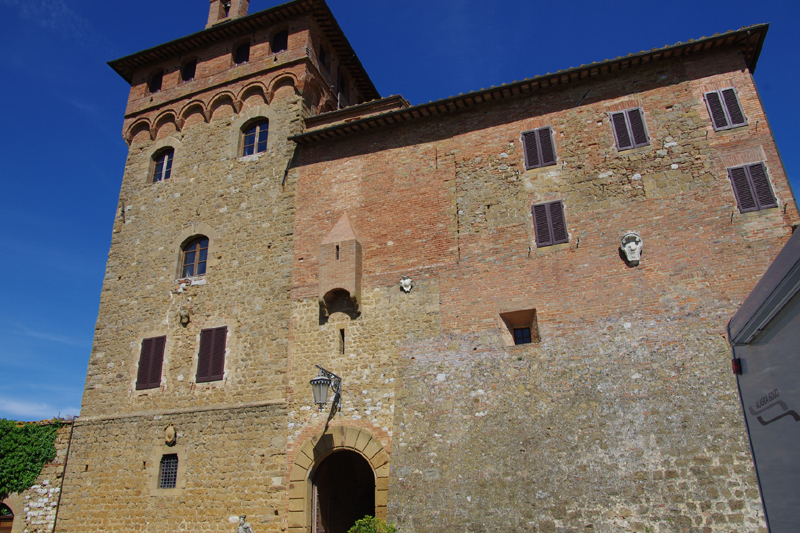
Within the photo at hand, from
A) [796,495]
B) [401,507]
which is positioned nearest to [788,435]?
[796,495]

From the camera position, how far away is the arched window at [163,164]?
18312mm

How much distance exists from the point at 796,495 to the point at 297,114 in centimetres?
1519

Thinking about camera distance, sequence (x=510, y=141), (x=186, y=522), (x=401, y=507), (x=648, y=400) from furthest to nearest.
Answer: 1. (x=510, y=141)
2. (x=186, y=522)
3. (x=401, y=507)
4. (x=648, y=400)

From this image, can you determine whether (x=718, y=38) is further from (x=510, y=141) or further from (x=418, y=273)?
(x=418, y=273)

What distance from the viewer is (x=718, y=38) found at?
492 inches

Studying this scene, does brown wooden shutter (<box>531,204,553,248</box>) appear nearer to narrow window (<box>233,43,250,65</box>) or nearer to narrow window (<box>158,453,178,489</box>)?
narrow window (<box>158,453,178,489</box>)

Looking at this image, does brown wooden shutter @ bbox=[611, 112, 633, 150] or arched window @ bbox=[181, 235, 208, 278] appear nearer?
brown wooden shutter @ bbox=[611, 112, 633, 150]

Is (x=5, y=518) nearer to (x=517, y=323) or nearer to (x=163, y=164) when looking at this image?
(x=163, y=164)

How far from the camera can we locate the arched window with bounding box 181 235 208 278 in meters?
16.2

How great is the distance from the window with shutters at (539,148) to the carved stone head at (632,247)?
8.67ft

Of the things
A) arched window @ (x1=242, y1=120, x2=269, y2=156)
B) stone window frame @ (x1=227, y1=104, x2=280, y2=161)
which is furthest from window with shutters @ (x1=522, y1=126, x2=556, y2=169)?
arched window @ (x1=242, y1=120, x2=269, y2=156)

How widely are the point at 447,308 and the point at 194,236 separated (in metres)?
8.32

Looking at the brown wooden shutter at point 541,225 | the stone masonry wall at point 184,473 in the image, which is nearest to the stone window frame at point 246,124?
the stone masonry wall at point 184,473

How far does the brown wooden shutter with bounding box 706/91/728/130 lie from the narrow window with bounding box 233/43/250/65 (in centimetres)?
1392
